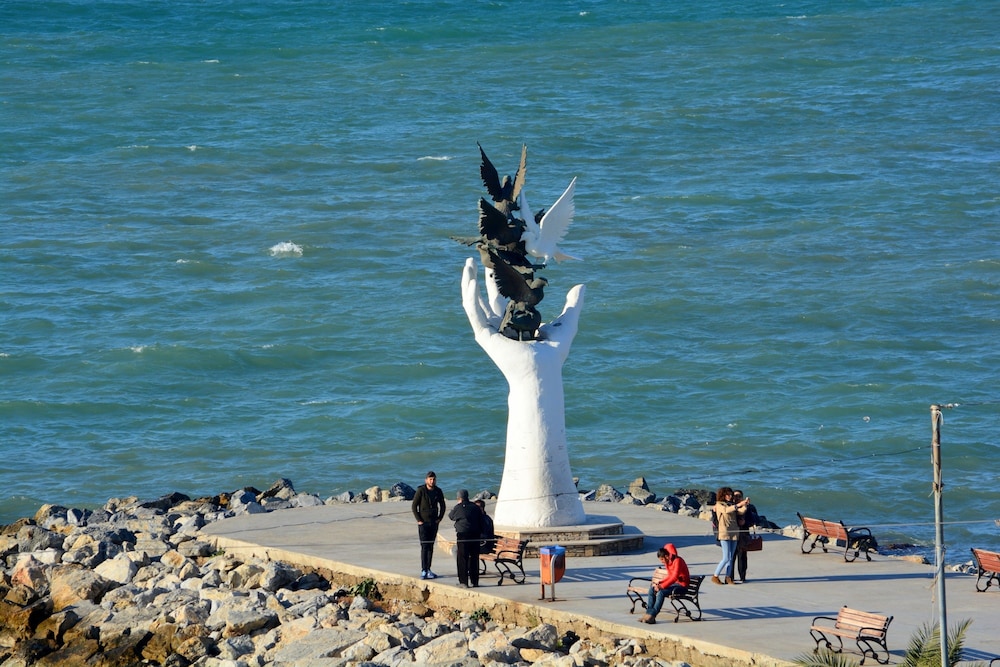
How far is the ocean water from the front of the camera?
129 ft

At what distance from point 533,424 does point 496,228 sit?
8.31ft

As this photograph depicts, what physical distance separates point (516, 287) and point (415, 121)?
48205 millimetres

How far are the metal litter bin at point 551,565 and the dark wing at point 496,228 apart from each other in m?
4.47

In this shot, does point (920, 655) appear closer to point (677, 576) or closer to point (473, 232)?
point (677, 576)

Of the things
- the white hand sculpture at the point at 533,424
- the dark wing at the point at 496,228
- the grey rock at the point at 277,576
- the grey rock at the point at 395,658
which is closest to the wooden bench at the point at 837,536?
the white hand sculpture at the point at 533,424

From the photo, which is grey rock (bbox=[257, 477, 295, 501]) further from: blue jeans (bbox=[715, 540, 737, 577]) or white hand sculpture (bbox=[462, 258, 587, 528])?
blue jeans (bbox=[715, 540, 737, 577])

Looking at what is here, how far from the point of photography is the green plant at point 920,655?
18.5 metres

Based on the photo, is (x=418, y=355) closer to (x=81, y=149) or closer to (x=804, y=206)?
(x=804, y=206)

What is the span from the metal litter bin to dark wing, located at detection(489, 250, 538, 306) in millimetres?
3728

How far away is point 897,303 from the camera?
164ft

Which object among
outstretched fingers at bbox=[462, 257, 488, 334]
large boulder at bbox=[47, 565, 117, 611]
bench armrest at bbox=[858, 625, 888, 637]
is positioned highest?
outstretched fingers at bbox=[462, 257, 488, 334]

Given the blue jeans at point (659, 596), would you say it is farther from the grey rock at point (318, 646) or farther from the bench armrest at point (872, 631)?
the grey rock at point (318, 646)

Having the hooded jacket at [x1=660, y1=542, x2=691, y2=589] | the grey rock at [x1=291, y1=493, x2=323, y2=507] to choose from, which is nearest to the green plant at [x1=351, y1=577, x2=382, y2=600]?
the hooded jacket at [x1=660, y1=542, x2=691, y2=589]

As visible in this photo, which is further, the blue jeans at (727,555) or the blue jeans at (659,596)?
the blue jeans at (727,555)
